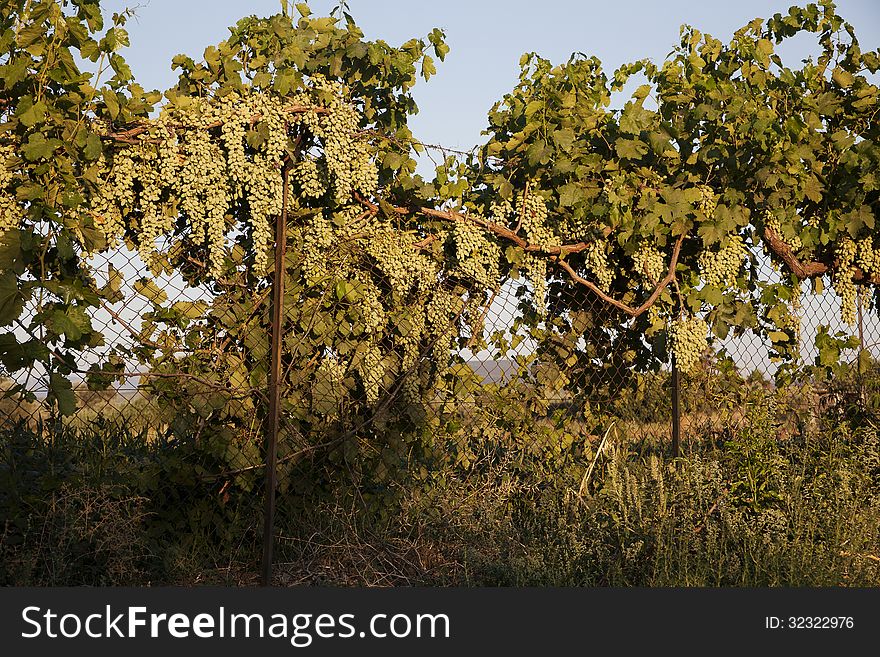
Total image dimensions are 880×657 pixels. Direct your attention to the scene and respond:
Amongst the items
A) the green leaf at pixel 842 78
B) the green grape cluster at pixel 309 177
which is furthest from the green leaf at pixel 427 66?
the green leaf at pixel 842 78

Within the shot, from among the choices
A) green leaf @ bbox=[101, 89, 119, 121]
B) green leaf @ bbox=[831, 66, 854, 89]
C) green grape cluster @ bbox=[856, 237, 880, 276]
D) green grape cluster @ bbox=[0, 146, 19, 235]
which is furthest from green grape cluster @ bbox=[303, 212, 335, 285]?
green grape cluster @ bbox=[856, 237, 880, 276]

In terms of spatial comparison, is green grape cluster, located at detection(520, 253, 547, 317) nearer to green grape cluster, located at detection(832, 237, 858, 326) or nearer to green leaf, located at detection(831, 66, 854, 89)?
green grape cluster, located at detection(832, 237, 858, 326)

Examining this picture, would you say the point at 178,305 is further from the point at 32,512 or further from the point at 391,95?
the point at 391,95

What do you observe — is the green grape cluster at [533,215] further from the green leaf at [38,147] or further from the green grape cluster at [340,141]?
the green leaf at [38,147]

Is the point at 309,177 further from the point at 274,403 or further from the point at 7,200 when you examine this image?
the point at 7,200

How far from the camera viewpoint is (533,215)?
479 cm

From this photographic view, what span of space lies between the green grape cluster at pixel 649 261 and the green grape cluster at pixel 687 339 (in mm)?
301


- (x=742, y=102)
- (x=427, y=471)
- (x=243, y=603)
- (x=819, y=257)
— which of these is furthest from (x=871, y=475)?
(x=243, y=603)

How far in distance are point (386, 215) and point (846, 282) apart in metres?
3.00

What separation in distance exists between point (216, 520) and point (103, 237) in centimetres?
145

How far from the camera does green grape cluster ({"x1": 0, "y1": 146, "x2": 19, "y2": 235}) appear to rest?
377 cm

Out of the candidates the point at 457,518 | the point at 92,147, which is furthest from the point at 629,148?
the point at 92,147

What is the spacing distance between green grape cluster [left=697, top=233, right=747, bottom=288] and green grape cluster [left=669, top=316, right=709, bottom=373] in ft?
0.84

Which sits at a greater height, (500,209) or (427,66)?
(427,66)
